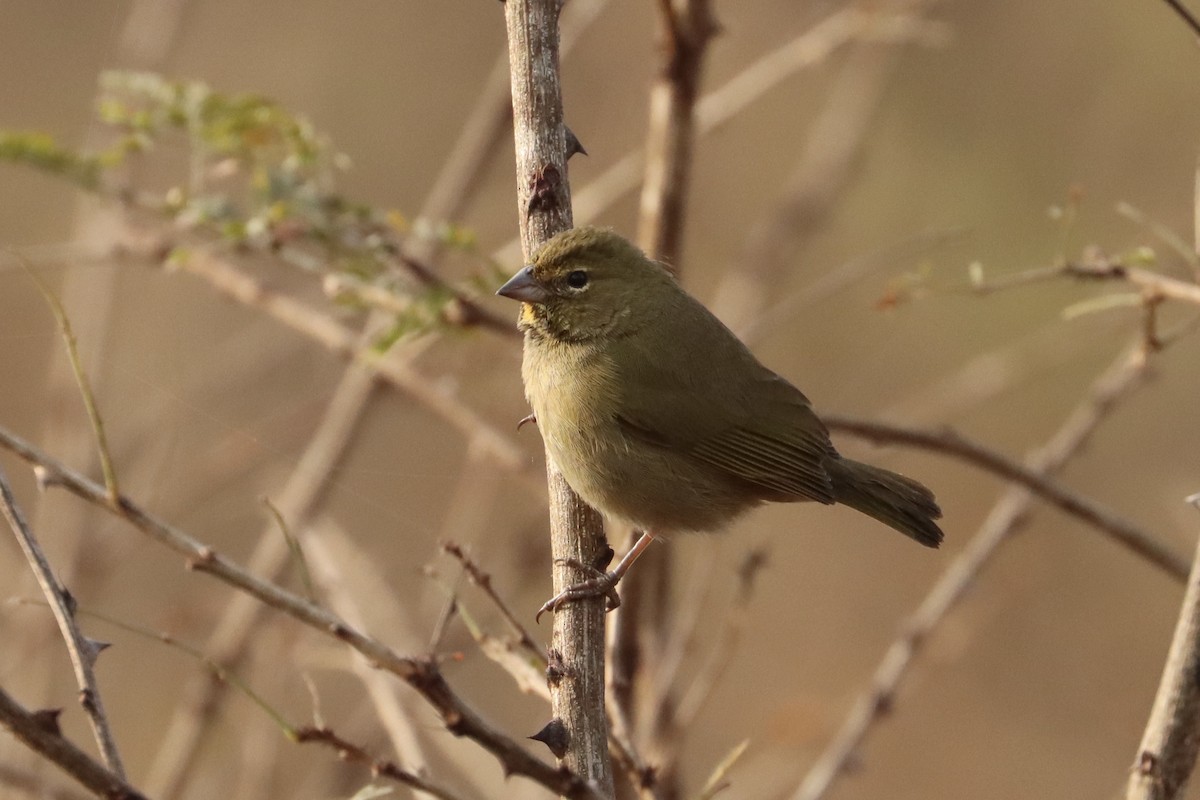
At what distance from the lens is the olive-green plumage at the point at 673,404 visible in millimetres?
3984

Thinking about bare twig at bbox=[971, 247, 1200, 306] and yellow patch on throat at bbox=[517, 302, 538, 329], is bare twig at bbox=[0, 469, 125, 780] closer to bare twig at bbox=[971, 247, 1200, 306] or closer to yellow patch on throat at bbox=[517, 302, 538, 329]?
bare twig at bbox=[971, 247, 1200, 306]

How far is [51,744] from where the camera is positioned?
1.64 metres

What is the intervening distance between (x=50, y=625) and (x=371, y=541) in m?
3.37

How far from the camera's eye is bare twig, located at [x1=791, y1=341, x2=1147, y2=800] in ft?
11.6

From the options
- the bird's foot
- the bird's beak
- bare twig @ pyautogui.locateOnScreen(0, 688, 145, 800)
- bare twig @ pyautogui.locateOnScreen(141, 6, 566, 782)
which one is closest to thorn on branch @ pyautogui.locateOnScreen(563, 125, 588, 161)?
the bird's beak

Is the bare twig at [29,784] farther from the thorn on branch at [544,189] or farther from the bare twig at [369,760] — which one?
the thorn on branch at [544,189]

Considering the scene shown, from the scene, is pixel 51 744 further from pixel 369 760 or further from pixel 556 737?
pixel 556 737

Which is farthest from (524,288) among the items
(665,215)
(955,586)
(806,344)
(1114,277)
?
(806,344)

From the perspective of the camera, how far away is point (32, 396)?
7.13 meters

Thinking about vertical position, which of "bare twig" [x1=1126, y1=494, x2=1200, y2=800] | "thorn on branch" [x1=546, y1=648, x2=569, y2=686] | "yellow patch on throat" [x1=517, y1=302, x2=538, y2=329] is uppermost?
"yellow patch on throat" [x1=517, y1=302, x2=538, y2=329]

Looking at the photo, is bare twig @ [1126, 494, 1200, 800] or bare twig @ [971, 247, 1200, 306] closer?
bare twig @ [1126, 494, 1200, 800]

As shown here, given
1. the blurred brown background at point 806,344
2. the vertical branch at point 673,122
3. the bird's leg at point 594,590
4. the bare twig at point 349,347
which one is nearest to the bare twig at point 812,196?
the blurred brown background at point 806,344

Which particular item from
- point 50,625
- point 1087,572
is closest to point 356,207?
point 50,625

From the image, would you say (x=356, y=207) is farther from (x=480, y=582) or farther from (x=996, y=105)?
(x=996, y=105)
